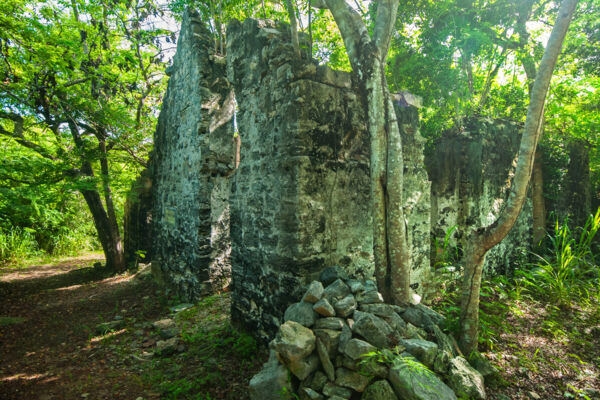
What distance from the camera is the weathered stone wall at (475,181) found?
5.45 m

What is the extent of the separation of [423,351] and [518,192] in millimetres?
1711

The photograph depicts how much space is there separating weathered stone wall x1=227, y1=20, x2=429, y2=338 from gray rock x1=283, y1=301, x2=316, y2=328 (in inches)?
12.9

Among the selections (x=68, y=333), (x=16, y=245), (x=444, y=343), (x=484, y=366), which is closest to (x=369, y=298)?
(x=444, y=343)

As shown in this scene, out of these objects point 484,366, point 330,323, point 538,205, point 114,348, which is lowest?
point 114,348

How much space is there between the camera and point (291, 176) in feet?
9.85

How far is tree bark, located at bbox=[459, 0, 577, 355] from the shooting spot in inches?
102

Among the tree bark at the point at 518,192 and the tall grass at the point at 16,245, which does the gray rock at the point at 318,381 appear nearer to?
the tree bark at the point at 518,192

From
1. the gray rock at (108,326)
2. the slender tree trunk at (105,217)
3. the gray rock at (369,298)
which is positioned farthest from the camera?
the slender tree trunk at (105,217)

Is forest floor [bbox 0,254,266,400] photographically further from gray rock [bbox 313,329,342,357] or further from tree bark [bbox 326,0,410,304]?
tree bark [bbox 326,0,410,304]

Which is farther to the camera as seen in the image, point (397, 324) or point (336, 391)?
point (397, 324)

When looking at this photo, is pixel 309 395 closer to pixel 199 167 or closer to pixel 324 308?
pixel 324 308

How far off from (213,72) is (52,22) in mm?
5040

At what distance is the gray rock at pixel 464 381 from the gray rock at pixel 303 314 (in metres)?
1.16

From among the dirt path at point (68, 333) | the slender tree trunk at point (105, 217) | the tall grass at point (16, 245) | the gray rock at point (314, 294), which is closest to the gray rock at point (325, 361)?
the gray rock at point (314, 294)
